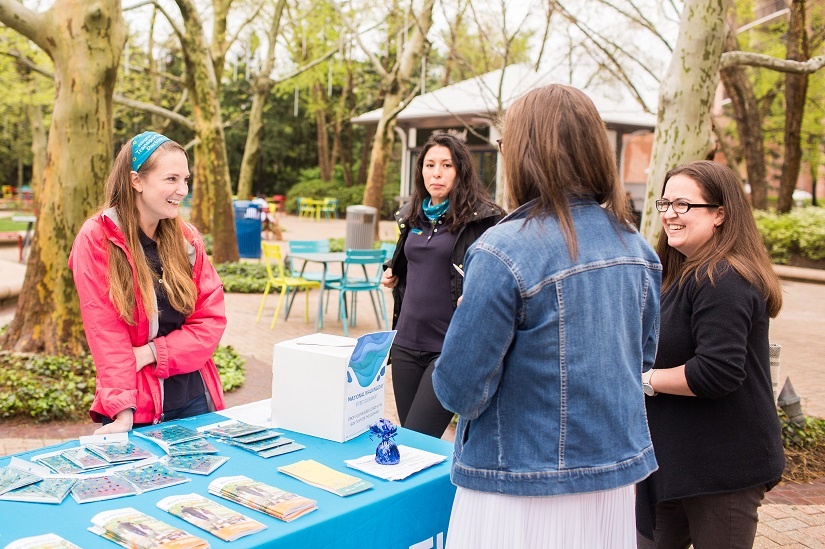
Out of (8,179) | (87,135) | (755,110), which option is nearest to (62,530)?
(87,135)

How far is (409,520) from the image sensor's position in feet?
7.79

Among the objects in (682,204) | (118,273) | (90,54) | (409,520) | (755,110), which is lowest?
(409,520)

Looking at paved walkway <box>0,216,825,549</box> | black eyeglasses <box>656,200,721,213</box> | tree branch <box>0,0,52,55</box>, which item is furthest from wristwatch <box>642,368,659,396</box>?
tree branch <box>0,0,52,55</box>

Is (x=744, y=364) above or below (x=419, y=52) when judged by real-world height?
below

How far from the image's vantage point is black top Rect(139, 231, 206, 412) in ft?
9.19

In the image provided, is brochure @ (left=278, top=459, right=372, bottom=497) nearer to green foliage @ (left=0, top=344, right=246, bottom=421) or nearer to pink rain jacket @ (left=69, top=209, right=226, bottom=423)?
pink rain jacket @ (left=69, top=209, right=226, bottom=423)

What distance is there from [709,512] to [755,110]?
20255 mm

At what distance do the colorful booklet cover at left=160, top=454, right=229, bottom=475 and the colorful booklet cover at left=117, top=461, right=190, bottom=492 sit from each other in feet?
0.11

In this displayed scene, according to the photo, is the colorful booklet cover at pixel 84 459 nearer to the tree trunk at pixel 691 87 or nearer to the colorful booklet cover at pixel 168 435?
the colorful booklet cover at pixel 168 435

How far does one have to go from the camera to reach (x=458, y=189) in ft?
12.7

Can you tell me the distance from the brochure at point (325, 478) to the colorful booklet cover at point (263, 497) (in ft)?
0.38

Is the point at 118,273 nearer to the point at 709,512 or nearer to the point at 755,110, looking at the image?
the point at 709,512

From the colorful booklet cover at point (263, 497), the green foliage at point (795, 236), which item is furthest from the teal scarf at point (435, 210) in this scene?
the green foliage at point (795, 236)

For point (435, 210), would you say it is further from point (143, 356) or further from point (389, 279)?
point (143, 356)
